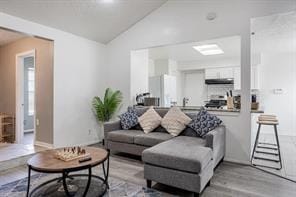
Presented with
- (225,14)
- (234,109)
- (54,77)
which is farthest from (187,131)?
(54,77)

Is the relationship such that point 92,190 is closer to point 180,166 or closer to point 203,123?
point 180,166

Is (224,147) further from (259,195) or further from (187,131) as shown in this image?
(259,195)

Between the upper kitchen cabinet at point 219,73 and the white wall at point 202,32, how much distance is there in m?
3.43

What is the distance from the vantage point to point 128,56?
4918 millimetres

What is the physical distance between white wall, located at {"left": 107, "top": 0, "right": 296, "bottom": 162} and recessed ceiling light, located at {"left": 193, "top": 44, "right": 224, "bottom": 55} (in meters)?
1.56

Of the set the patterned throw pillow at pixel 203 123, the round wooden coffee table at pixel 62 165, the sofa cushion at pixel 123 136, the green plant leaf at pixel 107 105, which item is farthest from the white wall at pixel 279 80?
the round wooden coffee table at pixel 62 165

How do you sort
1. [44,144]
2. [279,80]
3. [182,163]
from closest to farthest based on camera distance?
[182,163] → [44,144] → [279,80]

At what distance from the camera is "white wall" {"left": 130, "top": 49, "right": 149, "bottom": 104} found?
497 cm

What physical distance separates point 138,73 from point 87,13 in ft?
6.15

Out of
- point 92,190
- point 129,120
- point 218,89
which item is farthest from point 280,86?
point 92,190

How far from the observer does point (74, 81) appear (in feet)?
14.8

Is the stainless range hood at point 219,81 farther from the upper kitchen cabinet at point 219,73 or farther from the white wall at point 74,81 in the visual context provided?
the white wall at point 74,81

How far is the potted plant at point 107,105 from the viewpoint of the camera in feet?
15.8

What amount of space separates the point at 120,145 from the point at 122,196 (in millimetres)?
1441
